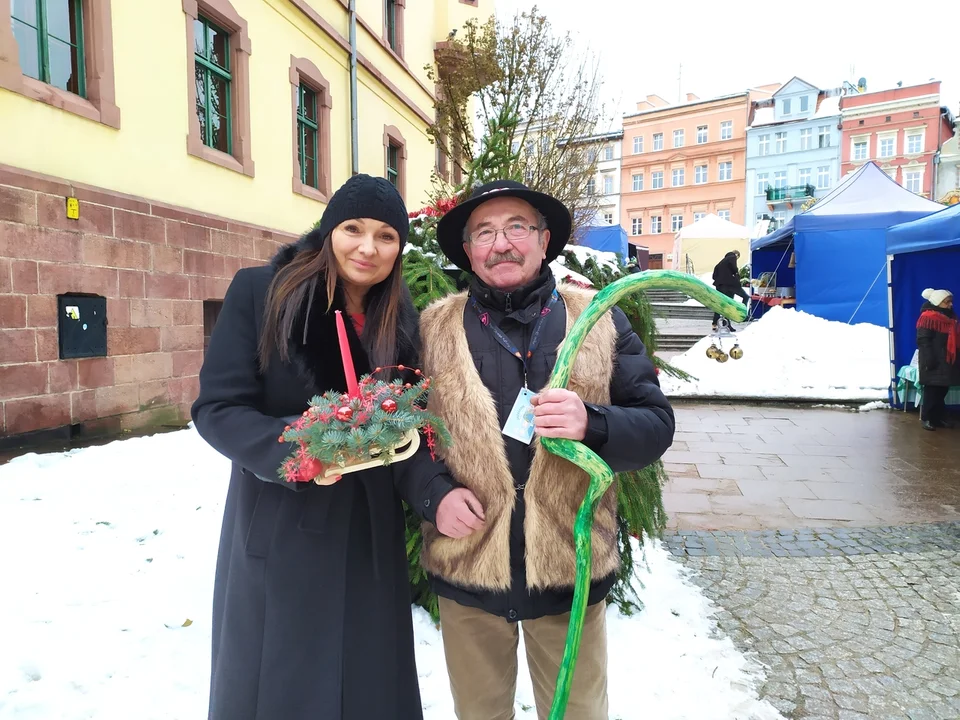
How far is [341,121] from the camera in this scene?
35.6ft

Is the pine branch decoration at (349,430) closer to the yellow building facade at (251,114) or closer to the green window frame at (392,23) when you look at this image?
the yellow building facade at (251,114)

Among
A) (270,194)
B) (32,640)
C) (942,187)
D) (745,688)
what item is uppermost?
(942,187)

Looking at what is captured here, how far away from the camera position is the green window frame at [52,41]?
519 centimetres

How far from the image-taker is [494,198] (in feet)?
5.76

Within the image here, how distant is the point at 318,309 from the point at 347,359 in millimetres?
223

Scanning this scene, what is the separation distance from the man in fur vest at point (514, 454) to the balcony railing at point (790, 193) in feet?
143

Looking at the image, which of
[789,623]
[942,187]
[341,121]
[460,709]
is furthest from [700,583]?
[942,187]

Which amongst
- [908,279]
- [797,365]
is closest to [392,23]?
[797,365]

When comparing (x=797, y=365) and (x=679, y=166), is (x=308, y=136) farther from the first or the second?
(x=679, y=166)

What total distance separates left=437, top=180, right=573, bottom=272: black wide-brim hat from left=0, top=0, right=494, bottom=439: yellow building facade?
457 centimetres

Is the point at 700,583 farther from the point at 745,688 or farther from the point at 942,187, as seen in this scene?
the point at 942,187

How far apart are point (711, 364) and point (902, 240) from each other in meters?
4.20

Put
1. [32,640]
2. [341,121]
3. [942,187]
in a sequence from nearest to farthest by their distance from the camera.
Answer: [32,640] < [341,121] < [942,187]

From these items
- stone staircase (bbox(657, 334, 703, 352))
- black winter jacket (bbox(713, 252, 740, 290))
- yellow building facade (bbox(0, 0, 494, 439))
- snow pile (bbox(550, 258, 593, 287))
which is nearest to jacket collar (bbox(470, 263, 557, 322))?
snow pile (bbox(550, 258, 593, 287))
